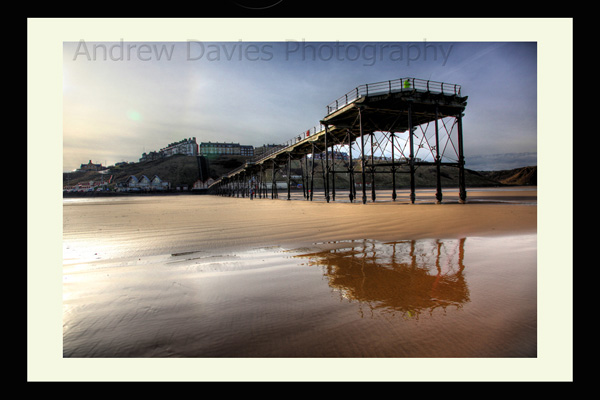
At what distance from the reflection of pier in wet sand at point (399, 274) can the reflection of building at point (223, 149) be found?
161665 mm

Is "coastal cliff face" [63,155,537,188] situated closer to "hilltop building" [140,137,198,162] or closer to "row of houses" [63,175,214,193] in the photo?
"row of houses" [63,175,214,193]

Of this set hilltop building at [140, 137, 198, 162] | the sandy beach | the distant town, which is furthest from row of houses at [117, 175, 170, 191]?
the sandy beach

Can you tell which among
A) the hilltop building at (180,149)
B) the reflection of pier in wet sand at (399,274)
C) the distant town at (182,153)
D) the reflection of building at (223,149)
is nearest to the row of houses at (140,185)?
the distant town at (182,153)

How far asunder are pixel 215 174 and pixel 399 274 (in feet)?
421

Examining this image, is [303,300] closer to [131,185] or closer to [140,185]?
[131,185]

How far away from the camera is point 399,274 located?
366 centimetres

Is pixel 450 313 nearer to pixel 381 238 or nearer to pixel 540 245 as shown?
pixel 540 245

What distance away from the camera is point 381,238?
6.40m

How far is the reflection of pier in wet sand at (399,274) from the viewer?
8.89 feet

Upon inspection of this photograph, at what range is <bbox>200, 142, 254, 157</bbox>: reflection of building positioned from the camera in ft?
518

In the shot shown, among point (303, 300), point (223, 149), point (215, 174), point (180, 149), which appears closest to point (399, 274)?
point (303, 300)

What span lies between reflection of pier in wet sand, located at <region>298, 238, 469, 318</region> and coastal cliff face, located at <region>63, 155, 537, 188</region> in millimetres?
87987

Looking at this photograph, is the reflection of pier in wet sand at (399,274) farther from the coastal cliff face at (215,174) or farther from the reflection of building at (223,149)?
the reflection of building at (223,149)

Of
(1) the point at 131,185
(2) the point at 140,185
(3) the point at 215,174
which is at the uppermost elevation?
(3) the point at 215,174
